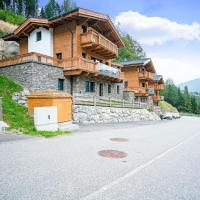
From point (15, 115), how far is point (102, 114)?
31.5 ft

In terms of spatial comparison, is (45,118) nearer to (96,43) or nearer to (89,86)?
(96,43)

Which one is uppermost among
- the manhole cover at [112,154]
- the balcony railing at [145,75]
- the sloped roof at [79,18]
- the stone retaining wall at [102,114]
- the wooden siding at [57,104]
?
the sloped roof at [79,18]

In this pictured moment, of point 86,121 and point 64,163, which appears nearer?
point 64,163

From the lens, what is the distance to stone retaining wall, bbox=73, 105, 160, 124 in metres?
19.3

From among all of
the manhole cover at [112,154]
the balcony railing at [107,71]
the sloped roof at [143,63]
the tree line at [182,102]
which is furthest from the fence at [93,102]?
the tree line at [182,102]

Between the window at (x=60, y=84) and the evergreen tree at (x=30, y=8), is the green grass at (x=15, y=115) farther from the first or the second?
the evergreen tree at (x=30, y=8)

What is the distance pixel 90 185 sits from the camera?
191 inches

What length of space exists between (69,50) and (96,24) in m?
5.46

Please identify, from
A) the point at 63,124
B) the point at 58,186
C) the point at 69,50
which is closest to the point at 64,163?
the point at 58,186

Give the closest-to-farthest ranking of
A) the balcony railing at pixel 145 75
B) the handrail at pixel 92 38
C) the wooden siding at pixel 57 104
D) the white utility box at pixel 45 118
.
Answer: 1. the white utility box at pixel 45 118
2. the wooden siding at pixel 57 104
3. the handrail at pixel 92 38
4. the balcony railing at pixel 145 75

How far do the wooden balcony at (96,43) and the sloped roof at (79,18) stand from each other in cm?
184

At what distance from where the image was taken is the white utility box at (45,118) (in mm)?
12587

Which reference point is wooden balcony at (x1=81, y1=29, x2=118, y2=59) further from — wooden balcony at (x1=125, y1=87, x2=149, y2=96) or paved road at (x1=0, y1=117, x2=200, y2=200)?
paved road at (x1=0, y1=117, x2=200, y2=200)

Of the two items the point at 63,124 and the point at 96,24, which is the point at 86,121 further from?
the point at 96,24
